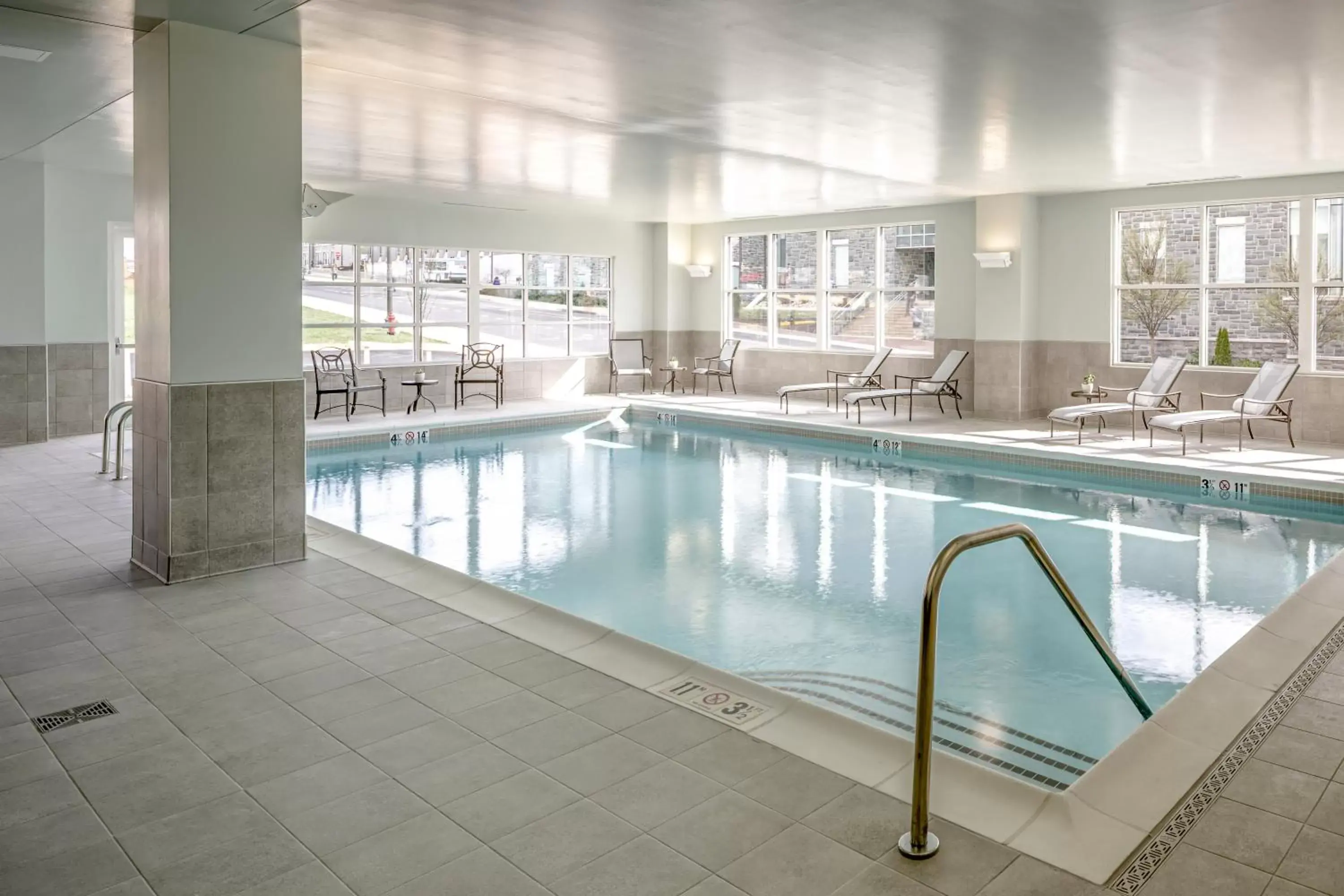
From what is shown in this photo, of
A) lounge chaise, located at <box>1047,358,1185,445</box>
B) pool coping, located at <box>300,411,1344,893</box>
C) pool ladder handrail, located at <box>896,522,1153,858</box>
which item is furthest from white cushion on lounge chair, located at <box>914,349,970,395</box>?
pool ladder handrail, located at <box>896,522,1153,858</box>

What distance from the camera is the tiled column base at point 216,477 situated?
4.79m

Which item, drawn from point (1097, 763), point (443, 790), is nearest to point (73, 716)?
point (443, 790)

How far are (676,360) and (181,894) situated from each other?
43.6 ft

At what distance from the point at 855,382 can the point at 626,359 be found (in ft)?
12.7

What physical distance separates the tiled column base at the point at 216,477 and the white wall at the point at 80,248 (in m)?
5.96

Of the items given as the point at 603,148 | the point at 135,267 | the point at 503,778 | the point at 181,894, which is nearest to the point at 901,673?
the point at 503,778

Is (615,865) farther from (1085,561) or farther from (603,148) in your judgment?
(603,148)

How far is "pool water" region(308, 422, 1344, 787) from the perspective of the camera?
4.18 metres

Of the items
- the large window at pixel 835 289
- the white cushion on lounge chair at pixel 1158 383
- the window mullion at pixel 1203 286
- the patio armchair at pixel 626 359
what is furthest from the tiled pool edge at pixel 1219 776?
the patio armchair at pixel 626 359

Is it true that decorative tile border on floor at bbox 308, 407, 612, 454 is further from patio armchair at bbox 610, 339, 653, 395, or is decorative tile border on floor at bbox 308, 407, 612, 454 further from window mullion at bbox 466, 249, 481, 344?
window mullion at bbox 466, 249, 481, 344

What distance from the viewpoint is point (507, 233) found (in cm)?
1398

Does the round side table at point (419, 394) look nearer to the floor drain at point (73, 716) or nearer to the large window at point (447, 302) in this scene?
the large window at point (447, 302)

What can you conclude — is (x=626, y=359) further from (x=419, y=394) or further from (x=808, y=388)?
(x=419, y=394)

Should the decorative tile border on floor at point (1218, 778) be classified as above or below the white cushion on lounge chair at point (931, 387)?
below
